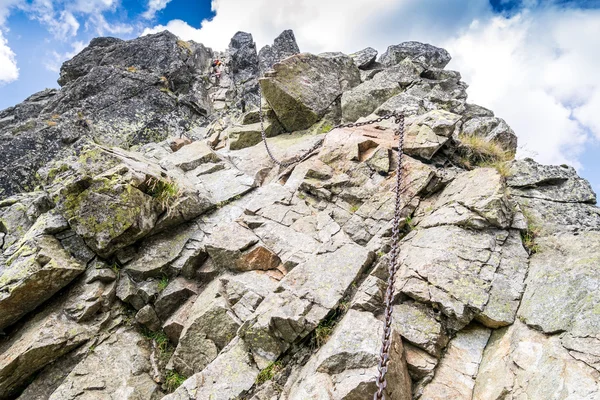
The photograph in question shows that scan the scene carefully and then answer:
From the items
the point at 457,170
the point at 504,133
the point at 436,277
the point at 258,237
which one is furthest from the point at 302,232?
the point at 504,133

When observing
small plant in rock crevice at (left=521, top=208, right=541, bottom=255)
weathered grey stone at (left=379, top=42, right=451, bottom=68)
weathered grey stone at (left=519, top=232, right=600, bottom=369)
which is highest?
weathered grey stone at (left=379, top=42, right=451, bottom=68)


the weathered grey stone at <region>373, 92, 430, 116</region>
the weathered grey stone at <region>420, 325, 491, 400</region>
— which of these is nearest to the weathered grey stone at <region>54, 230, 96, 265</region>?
the weathered grey stone at <region>420, 325, 491, 400</region>

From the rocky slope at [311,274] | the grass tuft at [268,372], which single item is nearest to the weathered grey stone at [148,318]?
the rocky slope at [311,274]

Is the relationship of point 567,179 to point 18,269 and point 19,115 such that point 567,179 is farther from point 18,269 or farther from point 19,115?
point 19,115

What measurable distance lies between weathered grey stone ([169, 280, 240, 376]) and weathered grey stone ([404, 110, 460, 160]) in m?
7.36

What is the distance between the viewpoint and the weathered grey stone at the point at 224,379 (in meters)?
5.83

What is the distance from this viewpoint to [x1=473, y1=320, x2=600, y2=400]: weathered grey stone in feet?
13.8

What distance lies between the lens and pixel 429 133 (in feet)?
33.7

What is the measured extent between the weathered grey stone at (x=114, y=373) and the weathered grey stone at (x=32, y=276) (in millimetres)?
2044

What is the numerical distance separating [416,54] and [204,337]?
23.3 meters

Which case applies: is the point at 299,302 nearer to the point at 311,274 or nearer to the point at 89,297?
the point at 311,274

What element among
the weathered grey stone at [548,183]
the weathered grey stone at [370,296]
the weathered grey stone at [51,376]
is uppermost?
the weathered grey stone at [548,183]

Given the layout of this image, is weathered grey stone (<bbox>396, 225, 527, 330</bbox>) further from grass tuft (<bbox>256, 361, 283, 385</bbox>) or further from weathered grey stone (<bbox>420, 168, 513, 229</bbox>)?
grass tuft (<bbox>256, 361, 283, 385</bbox>)

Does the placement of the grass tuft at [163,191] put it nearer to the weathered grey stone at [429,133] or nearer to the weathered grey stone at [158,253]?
the weathered grey stone at [158,253]
